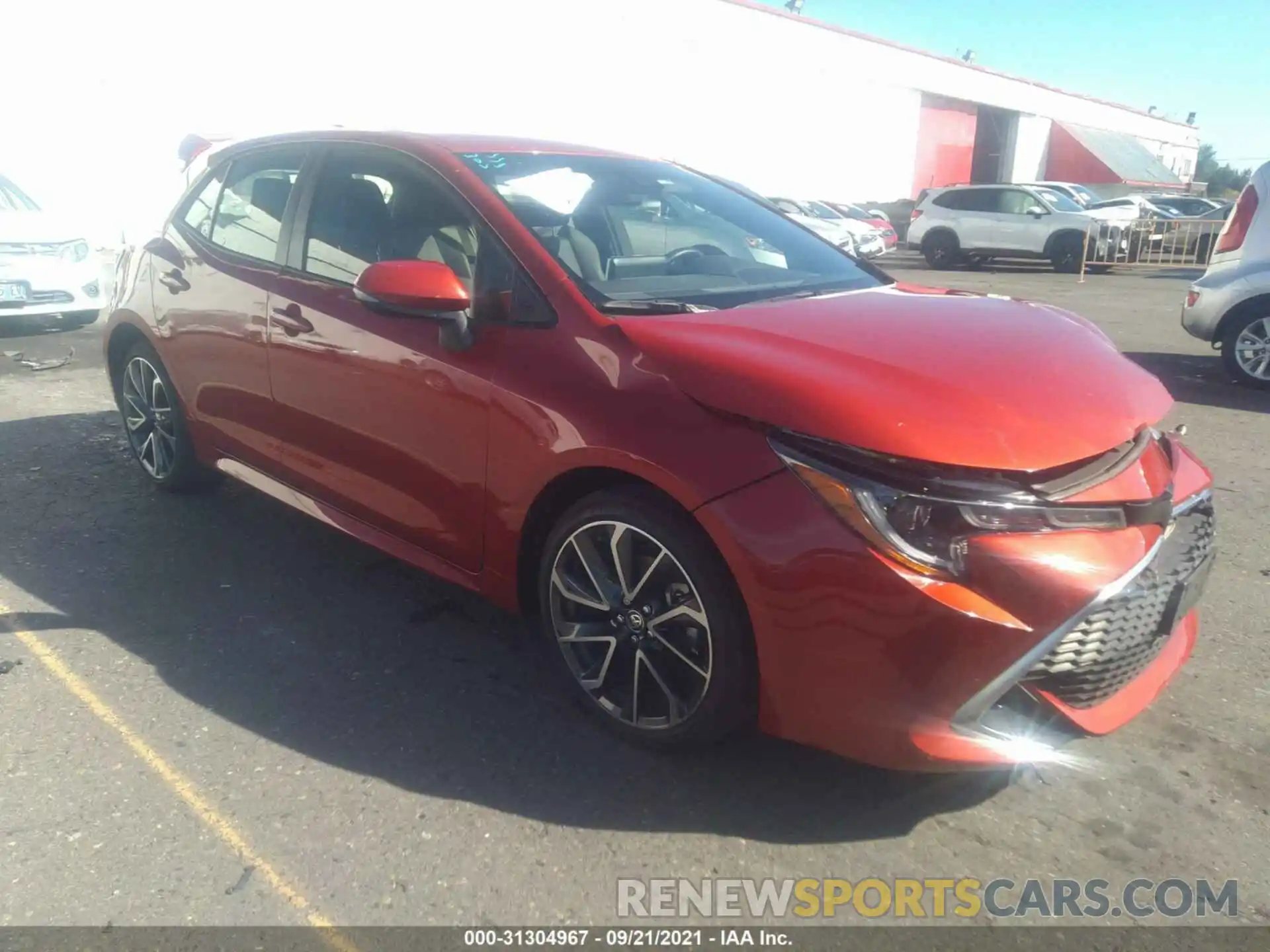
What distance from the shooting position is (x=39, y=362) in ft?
27.5

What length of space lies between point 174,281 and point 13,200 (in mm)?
7428

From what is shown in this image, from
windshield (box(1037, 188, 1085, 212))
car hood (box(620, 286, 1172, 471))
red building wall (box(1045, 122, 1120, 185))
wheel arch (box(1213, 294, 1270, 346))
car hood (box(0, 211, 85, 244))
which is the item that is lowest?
red building wall (box(1045, 122, 1120, 185))

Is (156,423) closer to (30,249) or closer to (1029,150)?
(30,249)

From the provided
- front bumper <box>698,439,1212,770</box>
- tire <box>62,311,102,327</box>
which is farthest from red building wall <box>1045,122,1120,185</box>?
front bumper <box>698,439,1212,770</box>

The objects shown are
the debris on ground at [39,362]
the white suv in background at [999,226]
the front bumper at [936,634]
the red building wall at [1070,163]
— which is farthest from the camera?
the red building wall at [1070,163]

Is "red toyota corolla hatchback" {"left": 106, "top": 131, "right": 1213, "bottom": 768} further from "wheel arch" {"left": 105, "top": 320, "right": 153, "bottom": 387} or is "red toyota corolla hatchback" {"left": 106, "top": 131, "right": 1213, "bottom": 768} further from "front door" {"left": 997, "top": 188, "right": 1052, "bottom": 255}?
"front door" {"left": 997, "top": 188, "right": 1052, "bottom": 255}

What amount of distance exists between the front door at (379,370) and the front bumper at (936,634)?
98cm

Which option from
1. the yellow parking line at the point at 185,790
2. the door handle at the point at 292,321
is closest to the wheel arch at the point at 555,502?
the yellow parking line at the point at 185,790

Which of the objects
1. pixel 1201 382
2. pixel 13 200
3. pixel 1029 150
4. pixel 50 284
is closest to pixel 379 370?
pixel 1201 382

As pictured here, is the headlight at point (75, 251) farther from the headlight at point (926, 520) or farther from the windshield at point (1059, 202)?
the windshield at point (1059, 202)

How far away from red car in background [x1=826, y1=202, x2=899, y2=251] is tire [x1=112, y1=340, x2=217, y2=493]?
865 inches

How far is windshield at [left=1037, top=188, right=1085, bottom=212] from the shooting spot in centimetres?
2148

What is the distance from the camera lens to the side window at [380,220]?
10.6 ft

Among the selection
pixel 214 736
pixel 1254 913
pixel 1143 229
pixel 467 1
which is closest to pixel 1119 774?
pixel 1254 913
